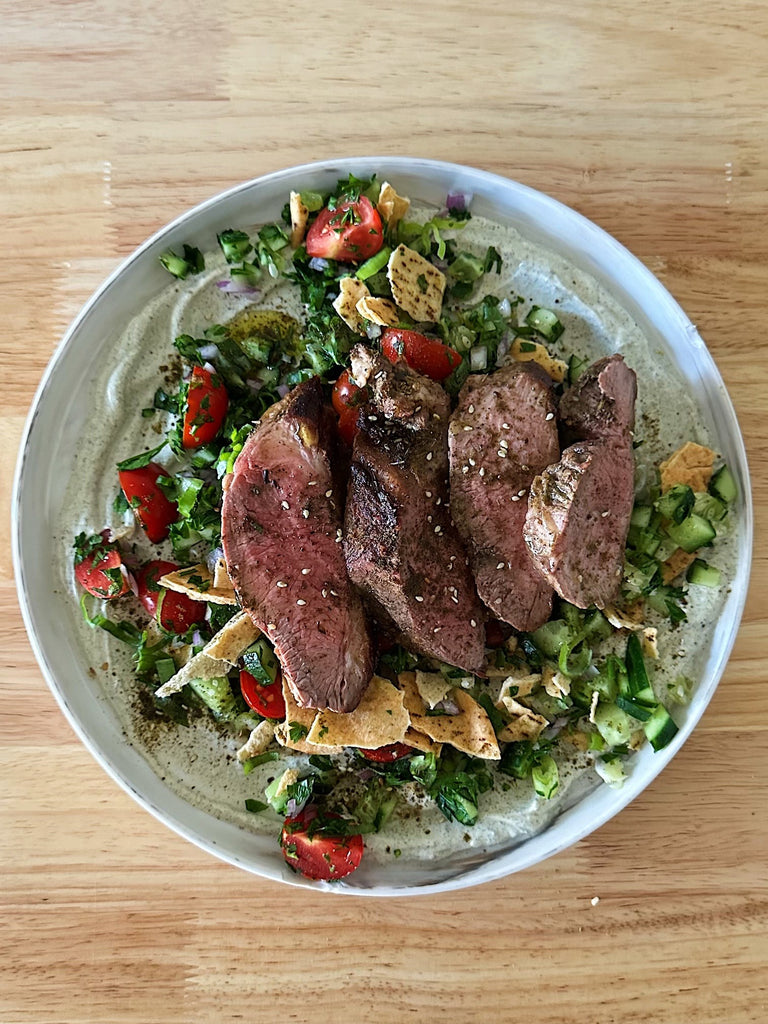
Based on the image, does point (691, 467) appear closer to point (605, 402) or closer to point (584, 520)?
point (605, 402)

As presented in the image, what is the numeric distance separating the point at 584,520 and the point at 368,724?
1.18 meters

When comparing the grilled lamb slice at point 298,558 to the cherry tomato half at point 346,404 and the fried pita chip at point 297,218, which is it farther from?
the fried pita chip at point 297,218

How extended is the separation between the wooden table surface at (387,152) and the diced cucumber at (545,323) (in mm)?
540

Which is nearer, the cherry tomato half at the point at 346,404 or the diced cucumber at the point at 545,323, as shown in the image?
the cherry tomato half at the point at 346,404

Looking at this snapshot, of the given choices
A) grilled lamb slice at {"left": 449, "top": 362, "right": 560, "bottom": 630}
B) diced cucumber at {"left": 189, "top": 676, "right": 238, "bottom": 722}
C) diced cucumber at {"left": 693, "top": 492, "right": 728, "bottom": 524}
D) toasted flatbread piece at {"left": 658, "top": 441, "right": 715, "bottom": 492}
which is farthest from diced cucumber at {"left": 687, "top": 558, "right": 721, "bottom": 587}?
diced cucumber at {"left": 189, "top": 676, "right": 238, "bottom": 722}

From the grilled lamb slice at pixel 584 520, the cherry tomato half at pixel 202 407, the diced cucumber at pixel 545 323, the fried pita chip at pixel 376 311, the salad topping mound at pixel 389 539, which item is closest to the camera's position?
the grilled lamb slice at pixel 584 520

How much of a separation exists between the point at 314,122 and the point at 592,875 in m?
3.69

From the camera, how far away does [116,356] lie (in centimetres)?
329

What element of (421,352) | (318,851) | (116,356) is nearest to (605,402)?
(421,352)

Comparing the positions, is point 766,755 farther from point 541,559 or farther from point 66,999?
point 66,999

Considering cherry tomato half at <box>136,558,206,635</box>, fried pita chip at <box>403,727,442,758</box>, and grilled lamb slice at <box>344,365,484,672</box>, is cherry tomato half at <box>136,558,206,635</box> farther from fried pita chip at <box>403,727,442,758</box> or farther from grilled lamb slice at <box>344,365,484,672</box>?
fried pita chip at <box>403,727,442,758</box>

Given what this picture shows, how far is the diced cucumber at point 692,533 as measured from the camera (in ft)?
10.1

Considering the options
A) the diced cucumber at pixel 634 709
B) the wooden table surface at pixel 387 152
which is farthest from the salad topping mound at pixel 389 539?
the wooden table surface at pixel 387 152

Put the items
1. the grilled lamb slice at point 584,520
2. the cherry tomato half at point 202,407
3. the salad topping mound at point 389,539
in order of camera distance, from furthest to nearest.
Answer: the cherry tomato half at point 202,407 < the salad topping mound at point 389,539 < the grilled lamb slice at point 584,520
